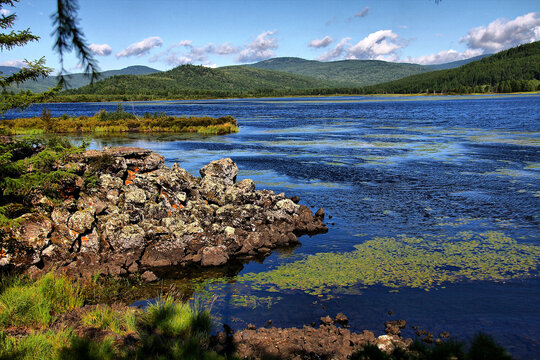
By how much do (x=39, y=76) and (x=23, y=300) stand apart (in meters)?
8.22

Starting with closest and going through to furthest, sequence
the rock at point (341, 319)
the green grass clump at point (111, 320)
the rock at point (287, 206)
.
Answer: the green grass clump at point (111, 320) → the rock at point (341, 319) → the rock at point (287, 206)

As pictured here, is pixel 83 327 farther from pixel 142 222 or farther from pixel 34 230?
pixel 142 222

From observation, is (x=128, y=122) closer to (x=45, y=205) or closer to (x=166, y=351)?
(x=45, y=205)

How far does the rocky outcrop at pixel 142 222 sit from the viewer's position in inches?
543

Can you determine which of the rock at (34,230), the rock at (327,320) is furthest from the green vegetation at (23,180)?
the rock at (327,320)

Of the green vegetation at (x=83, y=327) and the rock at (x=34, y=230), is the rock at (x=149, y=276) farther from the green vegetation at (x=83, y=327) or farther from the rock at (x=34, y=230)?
the rock at (x=34, y=230)

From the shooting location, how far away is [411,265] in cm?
1366

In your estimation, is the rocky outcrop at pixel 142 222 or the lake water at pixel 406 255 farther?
the rocky outcrop at pixel 142 222

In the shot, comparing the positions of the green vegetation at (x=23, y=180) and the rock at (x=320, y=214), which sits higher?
the green vegetation at (x=23, y=180)

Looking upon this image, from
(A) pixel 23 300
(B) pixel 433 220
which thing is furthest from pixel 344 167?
(A) pixel 23 300

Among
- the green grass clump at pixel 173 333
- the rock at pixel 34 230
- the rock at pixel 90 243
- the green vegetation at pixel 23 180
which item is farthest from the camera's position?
the rock at pixel 90 243

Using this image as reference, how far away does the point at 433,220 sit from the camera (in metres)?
18.1

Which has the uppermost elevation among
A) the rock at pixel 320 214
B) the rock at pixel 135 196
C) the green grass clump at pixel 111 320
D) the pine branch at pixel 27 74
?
the pine branch at pixel 27 74

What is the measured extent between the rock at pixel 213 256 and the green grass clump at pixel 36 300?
168 inches
